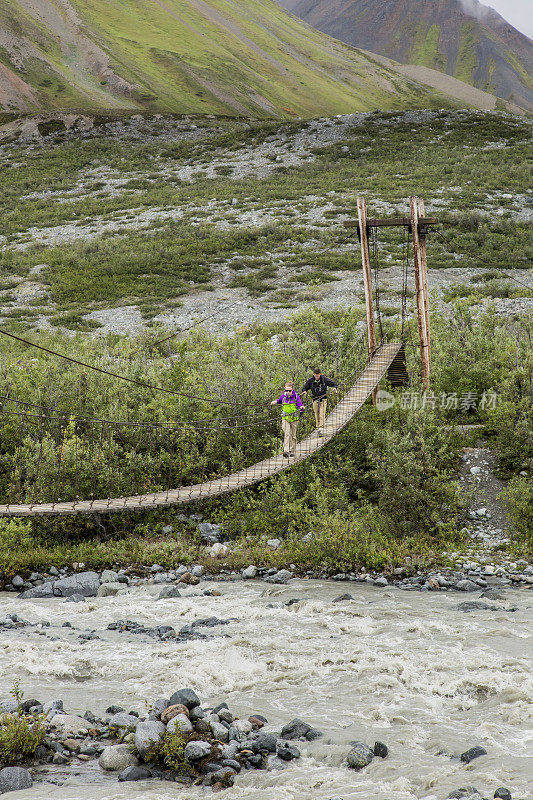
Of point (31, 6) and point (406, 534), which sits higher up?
point (31, 6)

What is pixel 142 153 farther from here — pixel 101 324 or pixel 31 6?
pixel 31 6

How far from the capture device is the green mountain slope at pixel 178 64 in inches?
4254

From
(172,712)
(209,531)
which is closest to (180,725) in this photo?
(172,712)

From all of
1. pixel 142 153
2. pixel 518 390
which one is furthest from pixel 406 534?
pixel 142 153

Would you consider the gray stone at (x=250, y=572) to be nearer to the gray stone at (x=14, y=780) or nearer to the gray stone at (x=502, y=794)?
the gray stone at (x=14, y=780)

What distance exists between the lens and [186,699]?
636 cm

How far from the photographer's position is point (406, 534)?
11.7m

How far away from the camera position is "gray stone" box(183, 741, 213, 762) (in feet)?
18.4

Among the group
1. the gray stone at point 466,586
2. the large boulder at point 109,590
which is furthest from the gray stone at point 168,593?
the gray stone at point 466,586

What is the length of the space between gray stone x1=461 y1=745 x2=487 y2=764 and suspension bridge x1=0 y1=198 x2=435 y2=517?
6.36 m

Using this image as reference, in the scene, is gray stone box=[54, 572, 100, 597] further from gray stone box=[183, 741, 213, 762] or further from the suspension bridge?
gray stone box=[183, 741, 213, 762]

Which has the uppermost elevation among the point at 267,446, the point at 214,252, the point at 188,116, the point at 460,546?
the point at 188,116

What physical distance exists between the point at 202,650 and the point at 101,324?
18369 millimetres

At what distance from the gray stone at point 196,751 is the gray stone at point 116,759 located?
0.46 metres
